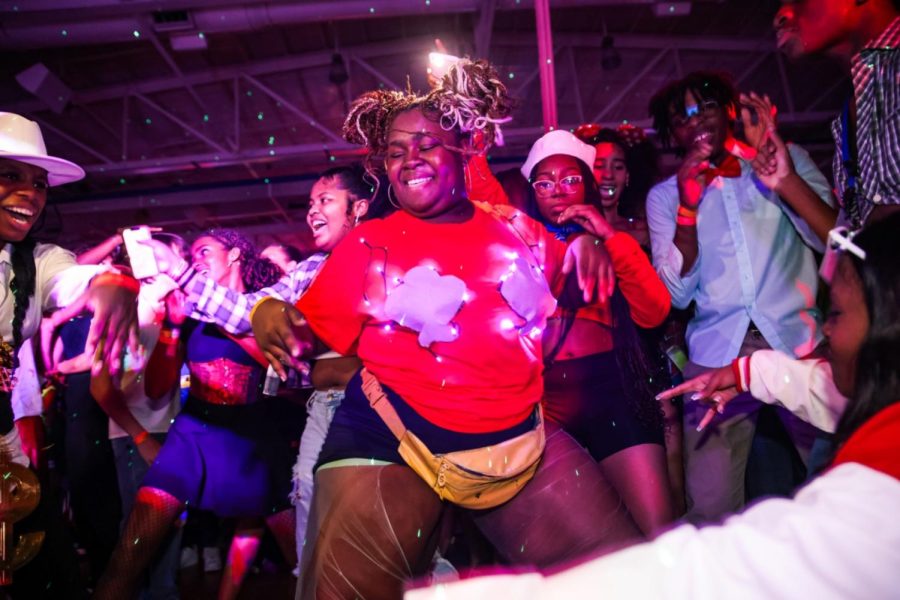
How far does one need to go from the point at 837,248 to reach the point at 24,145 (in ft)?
9.71

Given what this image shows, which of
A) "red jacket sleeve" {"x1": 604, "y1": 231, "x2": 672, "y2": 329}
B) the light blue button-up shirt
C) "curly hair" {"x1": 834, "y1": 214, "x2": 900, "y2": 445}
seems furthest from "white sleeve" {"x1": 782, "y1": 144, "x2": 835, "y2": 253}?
"curly hair" {"x1": 834, "y1": 214, "x2": 900, "y2": 445}

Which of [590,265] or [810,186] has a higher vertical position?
[810,186]

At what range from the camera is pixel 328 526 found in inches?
66.0

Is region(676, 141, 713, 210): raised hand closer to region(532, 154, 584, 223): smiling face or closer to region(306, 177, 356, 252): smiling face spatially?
region(532, 154, 584, 223): smiling face

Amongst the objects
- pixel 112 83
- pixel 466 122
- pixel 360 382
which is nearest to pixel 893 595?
pixel 360 382

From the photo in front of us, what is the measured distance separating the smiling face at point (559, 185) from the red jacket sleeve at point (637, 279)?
0.42 m

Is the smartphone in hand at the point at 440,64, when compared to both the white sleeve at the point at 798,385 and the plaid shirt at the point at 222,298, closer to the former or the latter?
the plaid shirt at the point at 222,298

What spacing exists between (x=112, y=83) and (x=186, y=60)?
4.61 ft

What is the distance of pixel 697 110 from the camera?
2857mm

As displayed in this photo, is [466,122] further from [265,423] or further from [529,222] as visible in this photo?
[265,423]

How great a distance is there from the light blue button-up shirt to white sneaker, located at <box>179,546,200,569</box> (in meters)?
4.26

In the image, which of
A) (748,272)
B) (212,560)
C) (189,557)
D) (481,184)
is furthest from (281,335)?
(189,557)

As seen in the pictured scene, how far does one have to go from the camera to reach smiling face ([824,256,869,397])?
1.10 meters

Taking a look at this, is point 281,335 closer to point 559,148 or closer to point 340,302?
point 340,302
